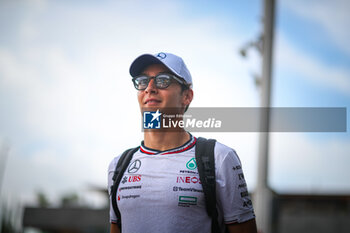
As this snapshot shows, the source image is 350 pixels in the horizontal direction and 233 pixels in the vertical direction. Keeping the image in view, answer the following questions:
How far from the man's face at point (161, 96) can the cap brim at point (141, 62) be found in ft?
0.13

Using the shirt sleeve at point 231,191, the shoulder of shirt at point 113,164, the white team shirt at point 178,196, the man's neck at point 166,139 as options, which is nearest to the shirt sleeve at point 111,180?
the shoulder of shirt at point 113,164

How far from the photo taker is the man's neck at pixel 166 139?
246 cm

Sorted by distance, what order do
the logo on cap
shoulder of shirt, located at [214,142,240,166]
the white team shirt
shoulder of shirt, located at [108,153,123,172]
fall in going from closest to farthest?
the white team shirt, shoulder of shirt, located at [214,142,240,166], the logo on cap, shoulder of shirt, located at [108,153,123,172]

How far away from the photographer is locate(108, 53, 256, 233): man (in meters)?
2.14

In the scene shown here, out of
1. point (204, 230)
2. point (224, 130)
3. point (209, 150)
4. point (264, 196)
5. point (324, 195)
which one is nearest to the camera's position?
point (204, 230)

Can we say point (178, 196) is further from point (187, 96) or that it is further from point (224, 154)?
point (187, 96)

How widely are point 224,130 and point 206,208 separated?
2.50ft

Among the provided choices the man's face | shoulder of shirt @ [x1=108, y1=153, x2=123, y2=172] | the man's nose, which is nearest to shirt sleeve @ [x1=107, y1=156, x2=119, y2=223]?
shoulder of shirt @ [x1=108, y1=153, x2=123, y2=172]

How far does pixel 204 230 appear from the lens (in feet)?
7.03

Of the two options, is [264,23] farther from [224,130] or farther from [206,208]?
[206,208]

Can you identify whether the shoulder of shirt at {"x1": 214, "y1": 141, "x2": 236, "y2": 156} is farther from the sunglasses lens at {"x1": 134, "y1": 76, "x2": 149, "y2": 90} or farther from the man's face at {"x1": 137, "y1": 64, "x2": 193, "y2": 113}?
the sunglasses lens at {"x1": 134, "y1": 76, "x2": 149, "y2": 90}

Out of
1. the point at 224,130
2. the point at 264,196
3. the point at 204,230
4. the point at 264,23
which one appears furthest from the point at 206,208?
the point at 264,23

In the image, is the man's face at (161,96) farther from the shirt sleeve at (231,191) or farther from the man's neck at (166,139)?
the shirt sleeve at (231,191)

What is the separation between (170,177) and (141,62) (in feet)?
2.96
